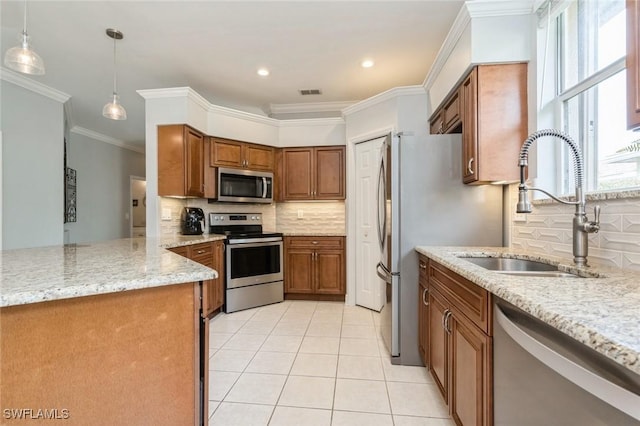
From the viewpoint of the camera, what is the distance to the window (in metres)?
1.40

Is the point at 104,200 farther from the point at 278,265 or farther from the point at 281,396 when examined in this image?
the point at 281,396

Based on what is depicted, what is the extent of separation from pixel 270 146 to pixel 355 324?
2.52 m

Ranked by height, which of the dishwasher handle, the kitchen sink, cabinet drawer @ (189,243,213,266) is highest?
the kitchen sink

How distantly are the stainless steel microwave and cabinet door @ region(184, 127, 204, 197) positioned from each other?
0.80ft

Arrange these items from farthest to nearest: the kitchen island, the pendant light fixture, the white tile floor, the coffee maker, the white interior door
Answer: the white interior door → the coffee maker → the pendant light fixture → the white tile floor → the kitchen island

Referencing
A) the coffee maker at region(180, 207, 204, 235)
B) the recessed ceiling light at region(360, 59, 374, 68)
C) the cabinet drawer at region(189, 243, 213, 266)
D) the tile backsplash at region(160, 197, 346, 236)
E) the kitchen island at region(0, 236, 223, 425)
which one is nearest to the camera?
the kitchen island at region(0, 236, 223, 425)

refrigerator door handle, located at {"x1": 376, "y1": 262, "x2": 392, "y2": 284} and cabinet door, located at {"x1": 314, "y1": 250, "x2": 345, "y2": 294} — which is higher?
refrigerator door handle, located at {"x1": 376, "y1": 262, "x2": 392, "y2": 284}

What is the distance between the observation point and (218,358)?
7.50ft

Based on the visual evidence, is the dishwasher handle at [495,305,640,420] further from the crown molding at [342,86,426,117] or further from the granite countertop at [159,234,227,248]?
the crown molding at [342,86,426,117]

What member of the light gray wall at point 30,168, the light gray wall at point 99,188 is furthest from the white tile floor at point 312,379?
the light gray wall at point 99,188

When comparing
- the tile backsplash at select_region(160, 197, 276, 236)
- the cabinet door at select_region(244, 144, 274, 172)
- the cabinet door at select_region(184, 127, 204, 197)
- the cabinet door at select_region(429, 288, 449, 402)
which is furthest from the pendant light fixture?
the cabinet door at select_region(429, 288, 449, 402)

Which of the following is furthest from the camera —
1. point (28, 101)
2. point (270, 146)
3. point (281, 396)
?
point (270, 146)

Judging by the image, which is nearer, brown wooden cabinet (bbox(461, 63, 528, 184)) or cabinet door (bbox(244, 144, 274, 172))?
brown wooden cabinet (bbox(461, 63, 528, 184))

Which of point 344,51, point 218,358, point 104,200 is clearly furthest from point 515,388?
point 104,200
